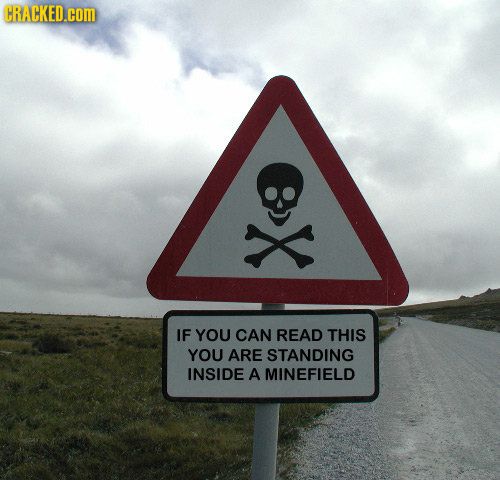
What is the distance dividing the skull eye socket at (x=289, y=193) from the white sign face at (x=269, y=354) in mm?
446

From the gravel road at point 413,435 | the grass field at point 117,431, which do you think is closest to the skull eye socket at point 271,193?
the grass field at point 117,431

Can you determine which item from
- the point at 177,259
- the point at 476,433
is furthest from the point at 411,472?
the point at 177,259

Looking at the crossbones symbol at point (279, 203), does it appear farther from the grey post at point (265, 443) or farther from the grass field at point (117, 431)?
the grass field at point (117, 431)

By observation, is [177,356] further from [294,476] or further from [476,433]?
[476,433]

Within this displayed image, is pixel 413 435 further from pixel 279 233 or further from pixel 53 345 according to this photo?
pixel 53 345

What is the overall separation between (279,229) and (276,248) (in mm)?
75

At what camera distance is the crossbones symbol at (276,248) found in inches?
77.7

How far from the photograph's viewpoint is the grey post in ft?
6.33

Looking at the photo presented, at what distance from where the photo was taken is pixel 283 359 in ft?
6.62

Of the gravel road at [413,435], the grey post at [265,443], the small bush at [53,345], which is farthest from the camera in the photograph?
the small bush at [53,345]

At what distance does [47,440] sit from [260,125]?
6.25 m

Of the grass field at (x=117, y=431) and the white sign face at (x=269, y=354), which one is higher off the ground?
the white sign face at (x=269, y=354)

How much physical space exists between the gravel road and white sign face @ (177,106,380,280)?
4189 millimetres

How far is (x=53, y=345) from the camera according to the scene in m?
20.1
